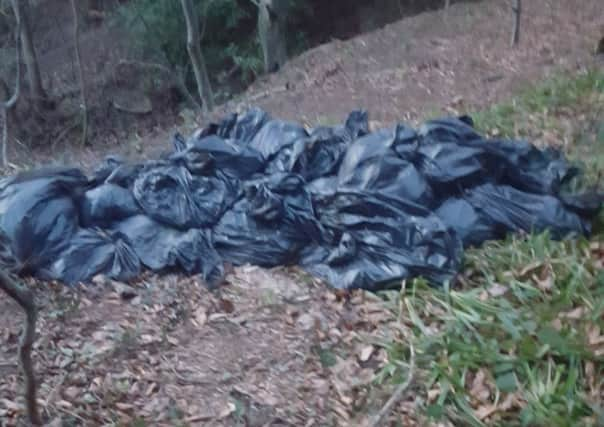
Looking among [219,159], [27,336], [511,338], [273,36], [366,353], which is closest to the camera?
[27,336]

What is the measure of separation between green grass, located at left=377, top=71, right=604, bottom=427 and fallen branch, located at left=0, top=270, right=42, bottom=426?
1505mm

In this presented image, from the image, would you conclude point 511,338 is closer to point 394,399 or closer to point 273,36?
point 394,399

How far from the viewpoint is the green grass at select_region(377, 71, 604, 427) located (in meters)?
3.77

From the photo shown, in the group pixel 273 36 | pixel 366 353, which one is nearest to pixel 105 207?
pixel 366 353

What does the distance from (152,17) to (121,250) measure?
9227 mm

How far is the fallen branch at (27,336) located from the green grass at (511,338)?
59.3 inches

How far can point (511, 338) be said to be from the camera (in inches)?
160

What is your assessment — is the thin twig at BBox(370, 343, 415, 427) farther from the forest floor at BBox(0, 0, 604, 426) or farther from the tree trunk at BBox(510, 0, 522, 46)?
the tree trunk at BBox(510, 0, 522, 46)

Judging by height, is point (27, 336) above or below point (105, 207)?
above

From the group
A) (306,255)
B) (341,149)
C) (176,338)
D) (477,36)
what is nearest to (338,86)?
(477,36)

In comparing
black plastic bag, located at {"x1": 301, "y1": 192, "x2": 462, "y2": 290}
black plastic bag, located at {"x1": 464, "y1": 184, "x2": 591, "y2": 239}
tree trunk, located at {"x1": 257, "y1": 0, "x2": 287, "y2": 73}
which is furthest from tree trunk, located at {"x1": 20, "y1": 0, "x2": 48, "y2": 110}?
black plastic bag, located at {"x1": 464, "y1": 184, "x2": 591, "y2": 239}

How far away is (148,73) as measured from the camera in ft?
47.3

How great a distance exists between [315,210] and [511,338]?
1.47 metres

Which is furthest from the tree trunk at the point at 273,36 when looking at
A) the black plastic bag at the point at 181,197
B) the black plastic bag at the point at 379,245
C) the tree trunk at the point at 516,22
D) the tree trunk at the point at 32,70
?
the black plastic bag at the point at 379,245
